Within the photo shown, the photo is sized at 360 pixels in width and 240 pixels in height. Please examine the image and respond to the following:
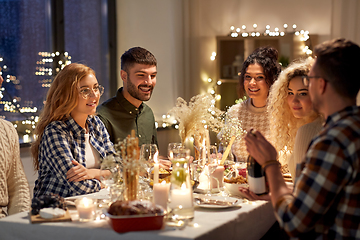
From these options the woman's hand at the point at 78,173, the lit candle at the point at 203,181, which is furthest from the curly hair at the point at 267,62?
the woman's hand at the point at 78,173

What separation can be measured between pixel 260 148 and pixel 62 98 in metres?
1.33

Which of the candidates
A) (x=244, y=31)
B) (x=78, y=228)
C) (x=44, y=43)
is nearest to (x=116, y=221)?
(x=78, y=228)

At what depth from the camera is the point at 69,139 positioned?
93.5 inches

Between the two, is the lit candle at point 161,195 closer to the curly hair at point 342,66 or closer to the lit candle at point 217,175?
the lit candle at point 217,175

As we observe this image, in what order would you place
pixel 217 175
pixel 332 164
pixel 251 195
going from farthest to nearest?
pixel 217 175, pixel 251 195, pixel 332 164

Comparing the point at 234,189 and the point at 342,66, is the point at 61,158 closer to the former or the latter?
the point at 234,189

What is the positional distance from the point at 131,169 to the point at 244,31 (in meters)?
4.17

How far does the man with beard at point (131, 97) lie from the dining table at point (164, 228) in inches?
61.8

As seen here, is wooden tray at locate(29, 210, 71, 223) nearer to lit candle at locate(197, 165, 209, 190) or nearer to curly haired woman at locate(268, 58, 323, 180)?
lit candle at locate(197, 165, 209, 190)

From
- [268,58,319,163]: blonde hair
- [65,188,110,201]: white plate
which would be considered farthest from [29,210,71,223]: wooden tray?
[268,58,319,163]: blonde hair

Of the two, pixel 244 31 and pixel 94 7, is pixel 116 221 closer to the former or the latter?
pixel 94 7

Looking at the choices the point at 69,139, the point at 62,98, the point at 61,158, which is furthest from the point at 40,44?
the point at 61,158

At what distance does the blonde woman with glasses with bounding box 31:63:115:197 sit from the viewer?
226 centimetres

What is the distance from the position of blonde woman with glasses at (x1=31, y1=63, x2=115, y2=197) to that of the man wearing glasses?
122 cm
